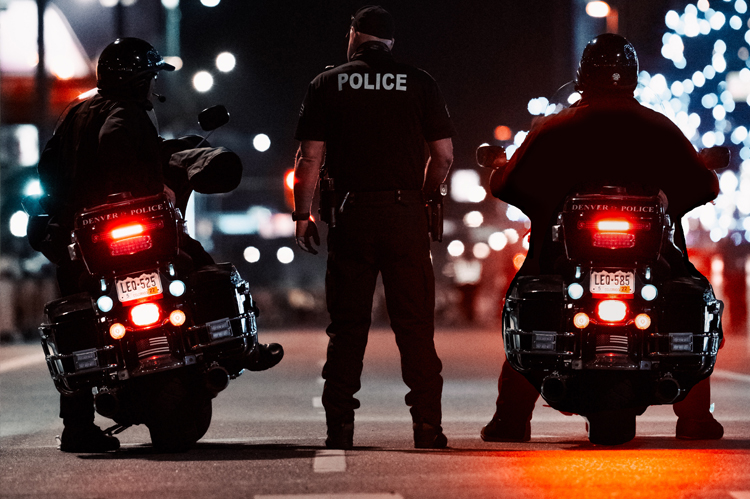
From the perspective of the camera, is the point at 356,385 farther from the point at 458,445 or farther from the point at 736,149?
the point at 736,149

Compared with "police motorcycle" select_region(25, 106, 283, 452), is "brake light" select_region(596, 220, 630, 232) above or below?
above

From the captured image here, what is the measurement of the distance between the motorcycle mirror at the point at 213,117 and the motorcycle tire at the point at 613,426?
8.00 ft

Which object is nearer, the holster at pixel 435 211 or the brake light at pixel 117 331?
the brake light at pixel 117 331

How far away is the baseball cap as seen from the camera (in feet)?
24.5

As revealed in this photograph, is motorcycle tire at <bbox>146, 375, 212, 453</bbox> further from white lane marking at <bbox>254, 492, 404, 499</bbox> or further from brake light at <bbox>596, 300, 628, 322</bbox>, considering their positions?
brake light at <bbox>596, 300, 628, 322</bbox>

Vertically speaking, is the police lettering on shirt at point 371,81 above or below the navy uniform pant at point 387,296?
above

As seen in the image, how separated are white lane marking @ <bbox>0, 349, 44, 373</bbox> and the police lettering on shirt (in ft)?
38.1

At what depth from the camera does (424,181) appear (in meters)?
→ 7.53

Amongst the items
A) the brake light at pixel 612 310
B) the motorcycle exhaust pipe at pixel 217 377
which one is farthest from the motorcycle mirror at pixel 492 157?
the motorcycle exhaust pipe at pixel 217 377

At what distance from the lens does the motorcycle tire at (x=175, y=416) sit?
7.18 meters

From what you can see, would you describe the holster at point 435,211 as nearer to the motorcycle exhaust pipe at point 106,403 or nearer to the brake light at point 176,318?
the brake light at point 176,318

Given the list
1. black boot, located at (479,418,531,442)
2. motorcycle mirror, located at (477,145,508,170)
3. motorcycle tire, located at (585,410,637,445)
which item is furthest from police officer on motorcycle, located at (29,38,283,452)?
motorcycle tire, located at (585,410,637,445)

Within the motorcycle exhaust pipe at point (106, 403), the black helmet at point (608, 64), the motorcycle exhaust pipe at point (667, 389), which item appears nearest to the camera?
the motorcycle exhaust pipe at point (667, 389)

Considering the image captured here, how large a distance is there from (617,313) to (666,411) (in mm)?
4336
